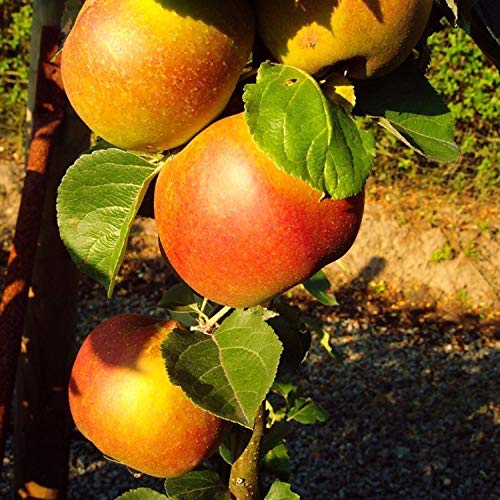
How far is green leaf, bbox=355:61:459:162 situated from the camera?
1.91 ft

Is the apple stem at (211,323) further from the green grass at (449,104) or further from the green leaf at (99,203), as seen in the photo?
the green grass at (449,104)

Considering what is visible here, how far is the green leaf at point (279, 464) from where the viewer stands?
3.60ft

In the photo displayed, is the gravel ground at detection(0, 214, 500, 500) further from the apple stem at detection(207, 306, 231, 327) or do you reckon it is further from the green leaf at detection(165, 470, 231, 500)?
the apple stem at detection(207, 306, 231, 327)

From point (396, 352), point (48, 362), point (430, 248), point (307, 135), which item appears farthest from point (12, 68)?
point (307, 135)

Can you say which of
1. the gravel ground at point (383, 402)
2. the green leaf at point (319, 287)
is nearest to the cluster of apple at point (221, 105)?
the green leaf at point (319, 287)

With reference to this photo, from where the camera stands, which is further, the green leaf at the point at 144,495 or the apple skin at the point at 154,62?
the green leaf at the point at 144,495

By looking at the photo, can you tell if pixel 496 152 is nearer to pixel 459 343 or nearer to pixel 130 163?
pixel 459 343

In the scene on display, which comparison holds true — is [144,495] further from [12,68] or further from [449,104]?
[12,68]

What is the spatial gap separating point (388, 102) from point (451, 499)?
261 centimetres

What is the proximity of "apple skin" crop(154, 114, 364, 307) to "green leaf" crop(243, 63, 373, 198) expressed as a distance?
0.11 ft

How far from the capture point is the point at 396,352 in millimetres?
3826

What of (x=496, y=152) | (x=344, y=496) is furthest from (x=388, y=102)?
(x=496, y=152)

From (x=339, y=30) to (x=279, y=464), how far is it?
2.56 ft

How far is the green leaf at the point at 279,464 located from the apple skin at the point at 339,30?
71 centimetres
